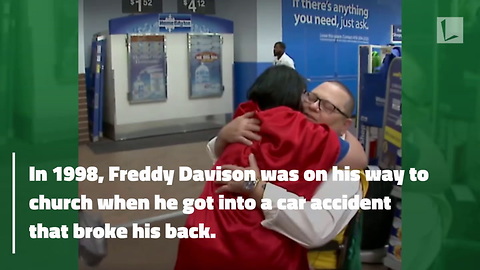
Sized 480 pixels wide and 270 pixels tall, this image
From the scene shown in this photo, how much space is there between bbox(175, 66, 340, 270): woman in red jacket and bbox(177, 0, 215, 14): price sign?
8.86 m

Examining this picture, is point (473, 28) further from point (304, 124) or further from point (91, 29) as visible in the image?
point (91, 29)

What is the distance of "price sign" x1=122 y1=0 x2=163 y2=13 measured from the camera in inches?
375

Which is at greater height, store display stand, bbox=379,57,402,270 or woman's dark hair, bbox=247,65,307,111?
woman's dark hair, bbox=247,65,307,111

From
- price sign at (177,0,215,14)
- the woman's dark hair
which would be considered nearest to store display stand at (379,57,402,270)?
the woman's dark hair

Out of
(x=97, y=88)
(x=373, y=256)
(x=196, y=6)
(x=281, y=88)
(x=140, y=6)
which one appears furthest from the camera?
(x=196, y=6)

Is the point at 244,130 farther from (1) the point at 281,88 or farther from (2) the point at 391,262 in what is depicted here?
(2) the point at 391,262

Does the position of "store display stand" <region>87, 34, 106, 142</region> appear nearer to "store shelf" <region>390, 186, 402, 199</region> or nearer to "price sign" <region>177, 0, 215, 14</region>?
"price sign" <region>177, 0, 215, 14</region>

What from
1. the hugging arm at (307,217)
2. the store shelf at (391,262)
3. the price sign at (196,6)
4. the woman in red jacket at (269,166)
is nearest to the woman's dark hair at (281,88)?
the woman in red jacket at (269,166)

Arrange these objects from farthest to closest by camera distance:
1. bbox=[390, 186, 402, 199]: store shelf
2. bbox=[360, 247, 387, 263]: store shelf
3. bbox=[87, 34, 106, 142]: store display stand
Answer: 1. bbox=[87, 34, 106, 142]: store display stand
2. bbox=[360, 247, 387, 263]: store shelf
3. bbox=[390, 186, 402, 199]: store shelf

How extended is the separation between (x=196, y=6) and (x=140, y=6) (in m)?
1.12

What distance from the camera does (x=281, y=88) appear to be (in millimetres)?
1568

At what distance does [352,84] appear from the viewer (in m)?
11.1

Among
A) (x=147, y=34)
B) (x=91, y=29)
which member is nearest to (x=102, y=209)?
(x=147, y=34)

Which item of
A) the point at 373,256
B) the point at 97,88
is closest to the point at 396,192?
the point at 373,256
